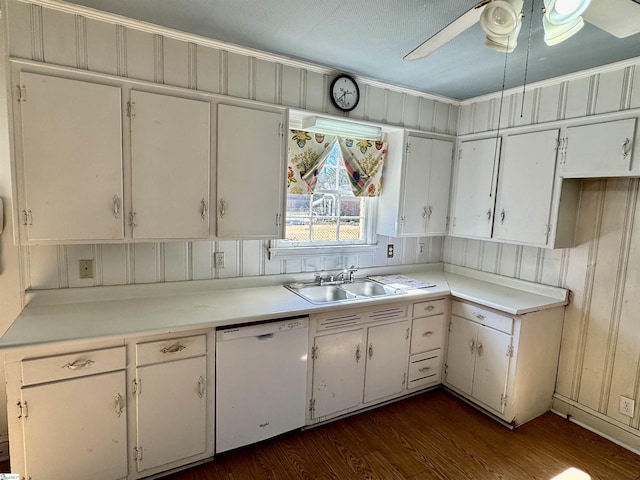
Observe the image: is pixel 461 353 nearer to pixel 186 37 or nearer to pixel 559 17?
pixel 559 17

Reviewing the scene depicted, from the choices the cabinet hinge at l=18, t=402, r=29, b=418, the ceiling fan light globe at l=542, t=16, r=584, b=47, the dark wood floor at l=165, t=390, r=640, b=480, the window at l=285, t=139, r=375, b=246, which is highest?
the ceiling fan light globe at l=542, t=16, r=584, b=47

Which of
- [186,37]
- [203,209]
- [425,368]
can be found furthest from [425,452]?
[186,37]

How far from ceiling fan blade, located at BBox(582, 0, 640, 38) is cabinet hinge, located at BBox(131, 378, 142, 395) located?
2505mm

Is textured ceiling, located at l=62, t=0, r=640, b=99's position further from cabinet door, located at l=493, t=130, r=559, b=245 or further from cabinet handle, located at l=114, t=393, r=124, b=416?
cabinet handle, located at l=114, t=393, r=124, b=416

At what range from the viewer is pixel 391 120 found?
2.99 metres

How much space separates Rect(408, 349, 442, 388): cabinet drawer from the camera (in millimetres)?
2881

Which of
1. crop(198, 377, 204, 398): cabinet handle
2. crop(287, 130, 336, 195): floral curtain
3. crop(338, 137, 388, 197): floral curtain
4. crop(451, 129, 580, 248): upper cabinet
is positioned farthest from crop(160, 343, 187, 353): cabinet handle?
crop(451, 129, 580, 248): upper cabinet

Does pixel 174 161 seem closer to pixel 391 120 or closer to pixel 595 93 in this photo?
pixel 391 120

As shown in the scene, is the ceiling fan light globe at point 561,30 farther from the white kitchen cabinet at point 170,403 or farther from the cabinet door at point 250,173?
the white kitchen cabinet at point 170,403

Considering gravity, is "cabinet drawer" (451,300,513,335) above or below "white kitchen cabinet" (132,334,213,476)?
above

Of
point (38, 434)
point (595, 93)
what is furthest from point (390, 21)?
point (38, 434)

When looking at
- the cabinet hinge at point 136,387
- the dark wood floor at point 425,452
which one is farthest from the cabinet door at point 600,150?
the cabinet hinge at point 136,387

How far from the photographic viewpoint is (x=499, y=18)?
127 centimetres

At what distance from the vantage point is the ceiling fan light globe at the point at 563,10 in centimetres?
→ 113
